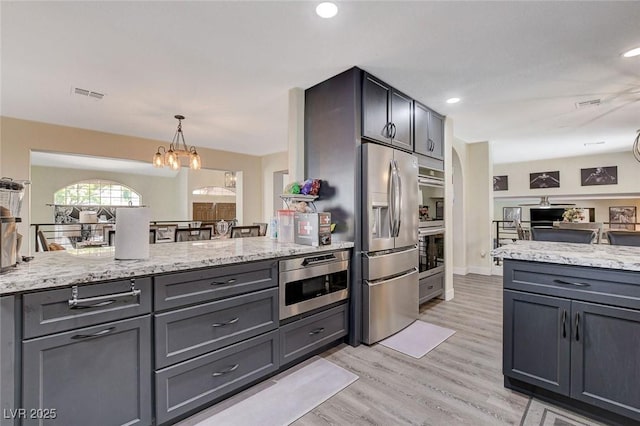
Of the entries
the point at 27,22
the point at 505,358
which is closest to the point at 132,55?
the point at 27,22

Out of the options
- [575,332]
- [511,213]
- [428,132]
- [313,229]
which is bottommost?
[575,332]

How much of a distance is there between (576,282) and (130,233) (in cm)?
263

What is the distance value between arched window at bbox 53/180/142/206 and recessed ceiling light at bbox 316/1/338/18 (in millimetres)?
12388

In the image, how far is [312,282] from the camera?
2422mm

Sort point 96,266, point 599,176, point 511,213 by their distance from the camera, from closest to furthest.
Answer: point 96,266 < point 599,176 < point 511,213

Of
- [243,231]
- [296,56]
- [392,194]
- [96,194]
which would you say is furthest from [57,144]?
[96,194]

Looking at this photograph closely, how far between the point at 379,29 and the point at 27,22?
8.10ft

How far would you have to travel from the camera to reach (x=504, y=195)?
29.3 feet

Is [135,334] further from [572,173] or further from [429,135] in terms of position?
[572,173]

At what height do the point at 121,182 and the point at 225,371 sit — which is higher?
the point at 121,182

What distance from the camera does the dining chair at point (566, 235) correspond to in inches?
97.8

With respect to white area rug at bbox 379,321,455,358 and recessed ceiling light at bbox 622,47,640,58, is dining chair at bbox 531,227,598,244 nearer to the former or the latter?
white area rug at bbox 379,321,455,358

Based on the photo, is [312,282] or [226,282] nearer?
[226,282]

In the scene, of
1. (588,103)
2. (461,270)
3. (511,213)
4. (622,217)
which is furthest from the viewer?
(511,213)
